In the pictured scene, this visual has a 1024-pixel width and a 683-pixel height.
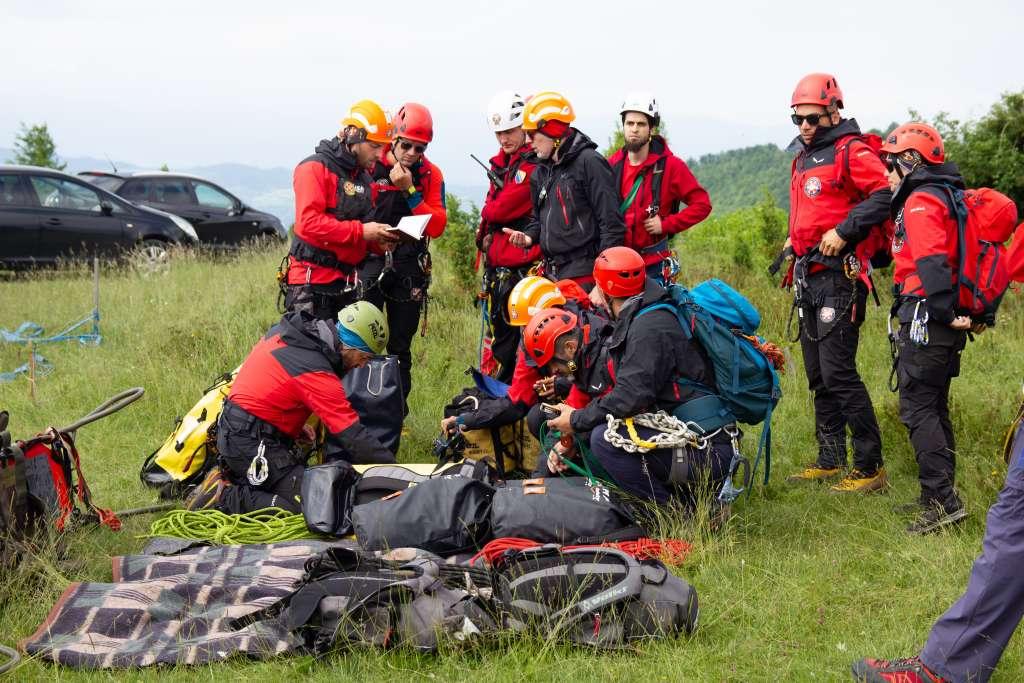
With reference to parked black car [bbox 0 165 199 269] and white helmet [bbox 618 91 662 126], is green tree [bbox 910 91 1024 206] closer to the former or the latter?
white helmet [bbox 618 91 662 126]

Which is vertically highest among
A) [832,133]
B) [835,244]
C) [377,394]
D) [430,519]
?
[832,133]

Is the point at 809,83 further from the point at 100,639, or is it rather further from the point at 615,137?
the point at 615,137

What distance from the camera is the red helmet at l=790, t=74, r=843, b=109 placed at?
20.1 feet

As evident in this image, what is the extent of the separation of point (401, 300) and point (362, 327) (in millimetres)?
1539

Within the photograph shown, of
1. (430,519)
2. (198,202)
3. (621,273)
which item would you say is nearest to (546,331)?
(621,273)

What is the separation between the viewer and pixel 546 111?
22.0 feet

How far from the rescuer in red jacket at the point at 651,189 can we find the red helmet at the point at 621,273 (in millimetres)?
1551

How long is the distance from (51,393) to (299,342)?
3874 mm

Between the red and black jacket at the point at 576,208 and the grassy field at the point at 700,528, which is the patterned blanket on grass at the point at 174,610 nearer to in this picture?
the grassy field at the point at 700,528

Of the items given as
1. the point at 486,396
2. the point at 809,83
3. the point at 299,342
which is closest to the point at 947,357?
the point at 809,83

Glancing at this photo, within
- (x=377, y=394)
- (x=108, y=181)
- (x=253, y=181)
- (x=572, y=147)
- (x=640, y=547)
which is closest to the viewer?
(x=640, y=547)

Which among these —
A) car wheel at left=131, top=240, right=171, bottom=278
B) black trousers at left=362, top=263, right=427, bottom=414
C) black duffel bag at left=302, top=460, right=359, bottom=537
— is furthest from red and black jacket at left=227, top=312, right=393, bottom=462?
car wheel at left=131, top=240, right=171, bottom=278

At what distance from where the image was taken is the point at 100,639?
4.32 metres

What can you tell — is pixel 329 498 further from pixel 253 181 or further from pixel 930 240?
pixel 253 181
